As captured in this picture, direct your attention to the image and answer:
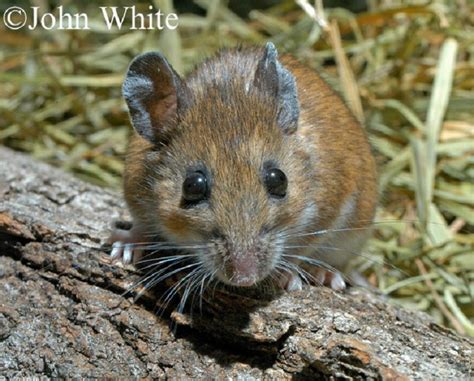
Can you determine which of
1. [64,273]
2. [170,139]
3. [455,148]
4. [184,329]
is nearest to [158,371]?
[184,329]

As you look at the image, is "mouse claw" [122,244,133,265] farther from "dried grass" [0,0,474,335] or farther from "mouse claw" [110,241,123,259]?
"dried grass" [0,0,474,335]

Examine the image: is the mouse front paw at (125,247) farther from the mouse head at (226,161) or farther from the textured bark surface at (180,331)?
the mouse head at (226,161)

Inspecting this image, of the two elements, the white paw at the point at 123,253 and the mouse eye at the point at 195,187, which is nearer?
the mouse eye at the point at 195,187

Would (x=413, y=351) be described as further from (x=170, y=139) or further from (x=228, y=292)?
(x=170, y=139)

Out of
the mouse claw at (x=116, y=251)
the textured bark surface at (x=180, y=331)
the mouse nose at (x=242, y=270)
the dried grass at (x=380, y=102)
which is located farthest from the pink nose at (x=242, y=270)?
the dried grass at (x=380, y=102)

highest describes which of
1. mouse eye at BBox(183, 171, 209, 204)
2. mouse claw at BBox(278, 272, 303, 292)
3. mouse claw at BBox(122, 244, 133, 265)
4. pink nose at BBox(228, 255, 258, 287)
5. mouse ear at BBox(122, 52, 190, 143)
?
mouse ear at BBox(122, 52, 190, 143)

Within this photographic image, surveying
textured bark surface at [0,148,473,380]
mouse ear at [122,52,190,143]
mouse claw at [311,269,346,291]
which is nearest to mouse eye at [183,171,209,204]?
mouse ear at [122,52,190,143]
